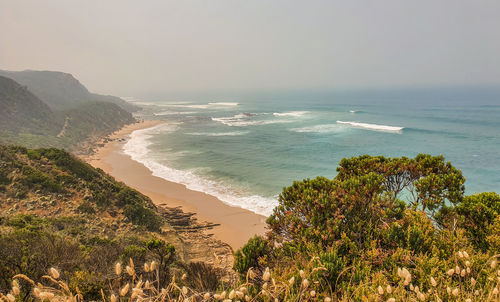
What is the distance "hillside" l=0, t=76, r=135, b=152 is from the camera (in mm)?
47781

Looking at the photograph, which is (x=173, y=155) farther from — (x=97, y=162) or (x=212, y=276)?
(x=212, y=276)

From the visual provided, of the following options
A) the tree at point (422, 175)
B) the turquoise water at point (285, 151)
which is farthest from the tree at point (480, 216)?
the turquoise water at point (285, 151)

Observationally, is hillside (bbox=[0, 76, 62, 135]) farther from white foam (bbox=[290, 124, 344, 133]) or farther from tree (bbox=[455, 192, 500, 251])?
tree (bbox=[455, 192, 500, 251])

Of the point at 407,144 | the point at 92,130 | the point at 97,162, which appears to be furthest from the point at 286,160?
the point at 92,130

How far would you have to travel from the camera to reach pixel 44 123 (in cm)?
5978

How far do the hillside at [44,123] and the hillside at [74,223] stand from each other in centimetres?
3163

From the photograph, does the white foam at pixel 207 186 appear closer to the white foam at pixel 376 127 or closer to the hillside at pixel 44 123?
the hillside at pixel 44 123

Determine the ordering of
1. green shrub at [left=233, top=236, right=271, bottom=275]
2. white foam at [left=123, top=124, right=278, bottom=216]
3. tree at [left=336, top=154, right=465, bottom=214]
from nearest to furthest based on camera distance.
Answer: green shrub at [left=233, top=236, right=271, bottom=275] → tree at [left=336, top=154, right=465, bottom=214] → white foam at [left=123, top=124, right=278, bottom=216]

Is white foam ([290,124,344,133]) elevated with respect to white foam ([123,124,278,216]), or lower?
elevated

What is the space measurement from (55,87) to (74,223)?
15752cm

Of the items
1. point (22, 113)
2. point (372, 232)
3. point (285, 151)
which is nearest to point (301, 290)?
point (372, 232)

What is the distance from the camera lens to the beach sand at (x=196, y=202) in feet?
60.0

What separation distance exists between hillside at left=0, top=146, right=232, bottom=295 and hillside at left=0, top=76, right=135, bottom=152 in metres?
31.6

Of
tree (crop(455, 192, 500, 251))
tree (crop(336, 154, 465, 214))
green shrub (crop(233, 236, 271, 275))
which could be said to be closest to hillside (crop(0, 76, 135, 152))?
tree (crop(336, 154, 465, 214))
